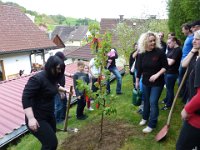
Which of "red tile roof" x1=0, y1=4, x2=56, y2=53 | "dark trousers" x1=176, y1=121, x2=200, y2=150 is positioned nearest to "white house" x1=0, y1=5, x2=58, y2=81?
"red tile roof" x1=0, y1=4, x2=56, y2=53

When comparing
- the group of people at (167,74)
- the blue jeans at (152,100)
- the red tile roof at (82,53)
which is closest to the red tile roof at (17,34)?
the red tile roof at (82,53)

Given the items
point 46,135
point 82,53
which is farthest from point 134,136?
point 82,53

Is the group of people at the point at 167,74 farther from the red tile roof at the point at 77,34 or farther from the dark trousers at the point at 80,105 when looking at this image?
the red tile roof at the point at 77,34

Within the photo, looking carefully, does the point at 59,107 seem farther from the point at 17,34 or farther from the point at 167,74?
the point at 17,34

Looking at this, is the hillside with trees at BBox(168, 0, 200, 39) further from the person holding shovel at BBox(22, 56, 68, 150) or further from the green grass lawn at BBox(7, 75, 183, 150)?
the person holding shovel at BBox(22, 56, 68, 150)

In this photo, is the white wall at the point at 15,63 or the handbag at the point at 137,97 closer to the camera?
the handbag at the point at 137,97

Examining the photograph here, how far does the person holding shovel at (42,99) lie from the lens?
3465 mm

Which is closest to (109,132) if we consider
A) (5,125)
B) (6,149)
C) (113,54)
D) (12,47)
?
(6,149)

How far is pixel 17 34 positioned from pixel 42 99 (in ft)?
60.5

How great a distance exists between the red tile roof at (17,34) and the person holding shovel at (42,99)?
15258mm

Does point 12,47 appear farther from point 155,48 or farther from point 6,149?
point 155,48

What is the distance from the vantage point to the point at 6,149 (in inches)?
211

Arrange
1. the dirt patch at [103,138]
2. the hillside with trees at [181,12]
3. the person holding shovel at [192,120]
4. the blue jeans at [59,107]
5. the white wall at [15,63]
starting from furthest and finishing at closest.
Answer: the white wall at [15,63] < the hillside with trees at [181,12] < the blue jeans at [59,107] < the dirt patch at [103,138] < the person holding shovel at [192,120]

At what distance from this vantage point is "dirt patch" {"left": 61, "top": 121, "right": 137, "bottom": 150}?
460cm
